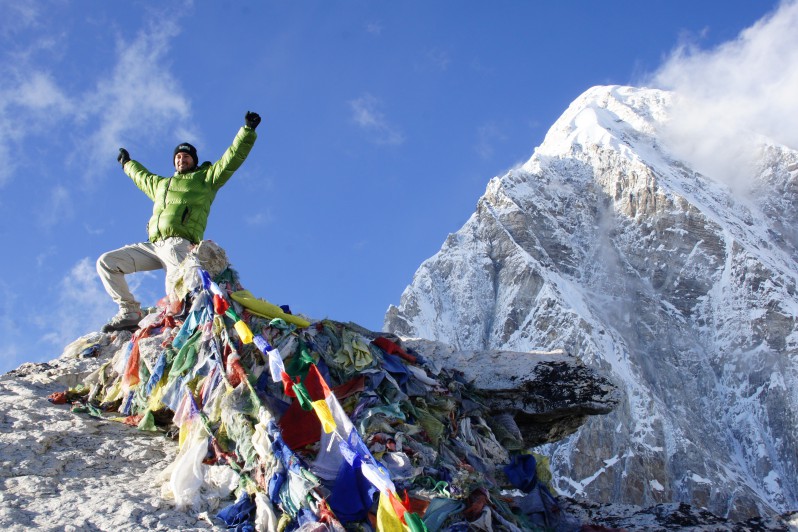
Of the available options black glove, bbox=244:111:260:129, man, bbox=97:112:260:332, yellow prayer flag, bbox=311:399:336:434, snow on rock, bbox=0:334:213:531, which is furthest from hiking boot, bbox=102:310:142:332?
yellow prayer flag, bbox=311:399:336:434

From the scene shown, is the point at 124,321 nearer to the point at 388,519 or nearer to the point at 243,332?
the point at 243,332

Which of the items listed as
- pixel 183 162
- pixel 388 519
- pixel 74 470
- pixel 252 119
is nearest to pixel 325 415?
pixel 388 519

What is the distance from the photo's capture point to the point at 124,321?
33.7ft

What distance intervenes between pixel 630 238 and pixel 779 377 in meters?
40.8

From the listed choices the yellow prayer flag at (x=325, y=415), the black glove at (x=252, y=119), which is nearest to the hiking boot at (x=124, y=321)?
the black glove at (x=252, y=119)

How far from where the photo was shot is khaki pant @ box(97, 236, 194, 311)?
9273mm

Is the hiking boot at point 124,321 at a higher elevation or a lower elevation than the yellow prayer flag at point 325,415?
higher

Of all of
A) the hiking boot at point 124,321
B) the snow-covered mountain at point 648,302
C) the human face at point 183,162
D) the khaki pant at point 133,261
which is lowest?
the hiking boot at point 124,321

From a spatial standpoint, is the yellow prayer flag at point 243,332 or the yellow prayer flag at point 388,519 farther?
the yellow prayer flag at point 243,332

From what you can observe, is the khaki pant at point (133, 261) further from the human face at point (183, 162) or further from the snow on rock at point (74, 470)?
the snow on rock at point (74, 470)

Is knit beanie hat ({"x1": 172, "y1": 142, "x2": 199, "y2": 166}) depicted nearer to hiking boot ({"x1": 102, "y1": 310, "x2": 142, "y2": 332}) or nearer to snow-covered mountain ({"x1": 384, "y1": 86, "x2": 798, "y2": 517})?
hiking boot ({"x1": 102, "y1": 310, "x2": 142, "y2": 332})

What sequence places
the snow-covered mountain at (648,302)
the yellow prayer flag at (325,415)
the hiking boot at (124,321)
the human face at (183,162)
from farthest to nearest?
the snow-covered mountain at (648,302) → the hiking boot at (124,321) → the human face at (183,162) → the yellow prayer flag at (325,415)

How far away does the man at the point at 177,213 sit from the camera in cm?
916

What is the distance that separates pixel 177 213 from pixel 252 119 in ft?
4.74
